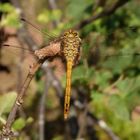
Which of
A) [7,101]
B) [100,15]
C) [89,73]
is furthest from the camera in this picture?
[100,15]

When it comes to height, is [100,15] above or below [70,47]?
above

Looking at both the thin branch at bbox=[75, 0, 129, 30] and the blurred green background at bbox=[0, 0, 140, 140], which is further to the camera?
the thin branch at bbox=[75, 0, 129, 30]

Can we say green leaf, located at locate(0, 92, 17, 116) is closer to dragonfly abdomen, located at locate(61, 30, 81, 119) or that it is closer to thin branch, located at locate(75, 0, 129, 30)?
dragonfly abdomen, located at locate(61, 30, 81, 119)

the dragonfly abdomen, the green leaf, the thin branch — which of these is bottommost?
the green leaf

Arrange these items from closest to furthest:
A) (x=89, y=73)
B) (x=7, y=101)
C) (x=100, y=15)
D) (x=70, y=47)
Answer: (x=70, y=47), (x=7, y=101), (x=89, y=73), (x=100, y=15)

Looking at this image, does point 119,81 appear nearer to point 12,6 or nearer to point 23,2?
point 12,6

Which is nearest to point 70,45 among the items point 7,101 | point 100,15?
point 7,101

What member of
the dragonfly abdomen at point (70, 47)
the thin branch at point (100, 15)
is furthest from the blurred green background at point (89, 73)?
A: the dragonfly abdomen at point (70, 47)

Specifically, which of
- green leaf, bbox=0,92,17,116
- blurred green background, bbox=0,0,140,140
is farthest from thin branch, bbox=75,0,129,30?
green leaf, bbox=0,92,17,116

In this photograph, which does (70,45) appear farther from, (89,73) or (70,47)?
(89,73)
